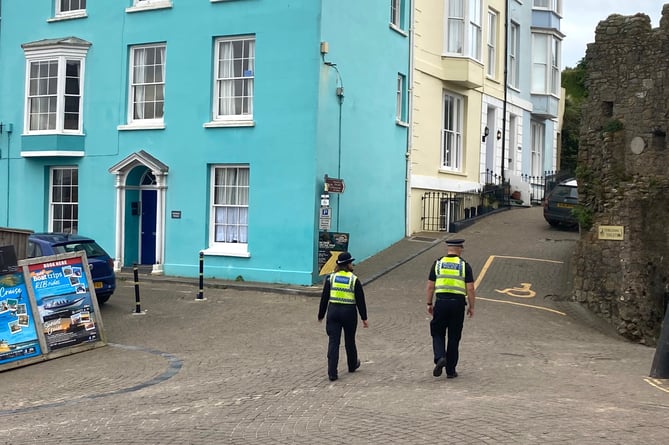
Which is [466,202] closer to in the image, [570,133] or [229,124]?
[229,124]

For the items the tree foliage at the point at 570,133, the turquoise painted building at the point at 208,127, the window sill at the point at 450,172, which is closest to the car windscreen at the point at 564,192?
the window sill at the point at 450,172

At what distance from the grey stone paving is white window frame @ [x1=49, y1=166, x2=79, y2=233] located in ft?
15.6

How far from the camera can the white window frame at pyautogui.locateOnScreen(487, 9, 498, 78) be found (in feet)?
93.5

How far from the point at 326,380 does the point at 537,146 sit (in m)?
26.2

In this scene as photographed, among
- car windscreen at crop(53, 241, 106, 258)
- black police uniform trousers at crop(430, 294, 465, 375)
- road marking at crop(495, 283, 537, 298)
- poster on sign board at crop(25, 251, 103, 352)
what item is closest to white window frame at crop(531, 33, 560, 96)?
road marking at crop(495, 283, 537, 298)

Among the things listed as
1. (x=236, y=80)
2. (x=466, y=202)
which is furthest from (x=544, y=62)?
(x=236, y=80)

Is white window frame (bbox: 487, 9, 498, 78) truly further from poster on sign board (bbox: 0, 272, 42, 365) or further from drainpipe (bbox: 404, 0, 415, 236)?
poster on sign board (bbox: 0, 272, 42, 365)

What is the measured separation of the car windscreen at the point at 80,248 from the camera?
15043 millimetres

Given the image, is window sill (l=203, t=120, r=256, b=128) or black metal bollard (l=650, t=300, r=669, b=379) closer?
black metal bollard (l=650, t=300, r=669, b=379)

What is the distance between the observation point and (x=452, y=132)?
26.5 m

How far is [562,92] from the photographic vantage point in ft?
127

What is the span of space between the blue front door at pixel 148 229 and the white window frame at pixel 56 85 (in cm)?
272

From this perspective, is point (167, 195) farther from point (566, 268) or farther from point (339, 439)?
point (339, 439)

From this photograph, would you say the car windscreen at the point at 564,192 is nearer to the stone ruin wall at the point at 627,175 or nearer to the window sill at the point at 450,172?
the window sill at the point at 450,172
